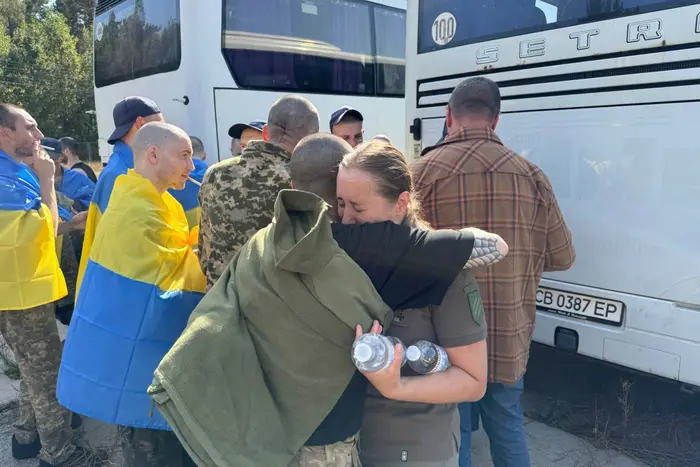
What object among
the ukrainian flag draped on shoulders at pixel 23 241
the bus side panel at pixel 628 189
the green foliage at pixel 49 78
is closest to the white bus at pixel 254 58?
the ukrainian flag draped on shoulders at pixel 23 241

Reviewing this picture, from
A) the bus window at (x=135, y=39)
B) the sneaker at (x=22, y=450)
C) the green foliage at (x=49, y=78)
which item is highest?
the green foliage at (x=49, y=78)

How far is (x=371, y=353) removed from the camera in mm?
1242

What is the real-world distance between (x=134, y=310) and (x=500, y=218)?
1515mm

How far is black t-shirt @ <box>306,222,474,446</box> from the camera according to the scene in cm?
134

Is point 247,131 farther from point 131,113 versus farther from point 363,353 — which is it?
point 363,353

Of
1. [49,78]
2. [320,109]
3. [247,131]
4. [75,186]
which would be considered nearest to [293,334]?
[247,131]

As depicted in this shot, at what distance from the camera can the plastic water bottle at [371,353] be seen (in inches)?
49.0

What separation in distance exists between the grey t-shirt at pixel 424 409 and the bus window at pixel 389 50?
5271mm

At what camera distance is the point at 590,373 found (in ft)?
13.6

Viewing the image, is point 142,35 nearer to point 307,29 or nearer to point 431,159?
point 307,29

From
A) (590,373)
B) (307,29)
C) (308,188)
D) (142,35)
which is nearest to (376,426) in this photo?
(308,188)

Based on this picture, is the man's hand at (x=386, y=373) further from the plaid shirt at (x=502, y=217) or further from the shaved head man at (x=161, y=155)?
the shaved head man at (x=161, y=155)

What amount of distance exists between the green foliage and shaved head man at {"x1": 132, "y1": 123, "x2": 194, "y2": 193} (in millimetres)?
28236

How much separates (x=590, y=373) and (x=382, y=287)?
3398 millimetres
